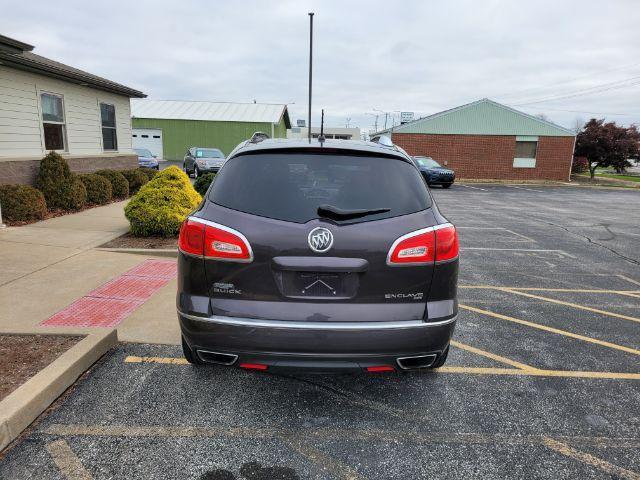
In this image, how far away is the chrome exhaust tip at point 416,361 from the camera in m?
2.79

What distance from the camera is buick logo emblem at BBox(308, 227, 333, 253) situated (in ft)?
8.82

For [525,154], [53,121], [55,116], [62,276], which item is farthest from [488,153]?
[62,276]

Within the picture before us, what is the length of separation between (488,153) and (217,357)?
34.1 m

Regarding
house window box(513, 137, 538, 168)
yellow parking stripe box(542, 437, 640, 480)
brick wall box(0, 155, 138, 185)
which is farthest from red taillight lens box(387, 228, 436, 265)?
house window box(513, 137, 538, 168)

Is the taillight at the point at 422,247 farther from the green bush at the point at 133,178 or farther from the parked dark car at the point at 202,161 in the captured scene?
the parked dark car at the point at 202,161

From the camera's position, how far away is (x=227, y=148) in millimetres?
42031

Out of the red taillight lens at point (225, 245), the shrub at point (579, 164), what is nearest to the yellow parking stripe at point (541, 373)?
the red taillight lens at point (225, 245)

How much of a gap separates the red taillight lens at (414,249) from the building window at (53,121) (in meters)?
12.4

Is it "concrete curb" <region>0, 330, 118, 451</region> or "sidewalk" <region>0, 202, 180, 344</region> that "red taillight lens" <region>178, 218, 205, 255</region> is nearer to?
"concrete curb" <region>0, 330, 118, 451</region>

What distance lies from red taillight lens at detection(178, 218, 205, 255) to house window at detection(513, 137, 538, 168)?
1380 inches

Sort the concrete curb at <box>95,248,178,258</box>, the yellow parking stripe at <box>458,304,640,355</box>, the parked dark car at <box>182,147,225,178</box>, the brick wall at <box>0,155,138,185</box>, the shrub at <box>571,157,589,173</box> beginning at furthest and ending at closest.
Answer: the shrub at <box>571,157,589,173</box>
the parked dark car at <box>182,147,225,178</box>
the brick wall at <box>0,155,138,185</box>
the concrete curb at <box>95,248,178,258</box>
the yellow parking stripe at <box>458,304,640,355</box>

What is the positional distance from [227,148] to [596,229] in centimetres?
3478

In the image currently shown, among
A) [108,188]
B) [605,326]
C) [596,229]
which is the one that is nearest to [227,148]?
[108,188]

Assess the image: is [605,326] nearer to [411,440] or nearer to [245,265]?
[411,440]
